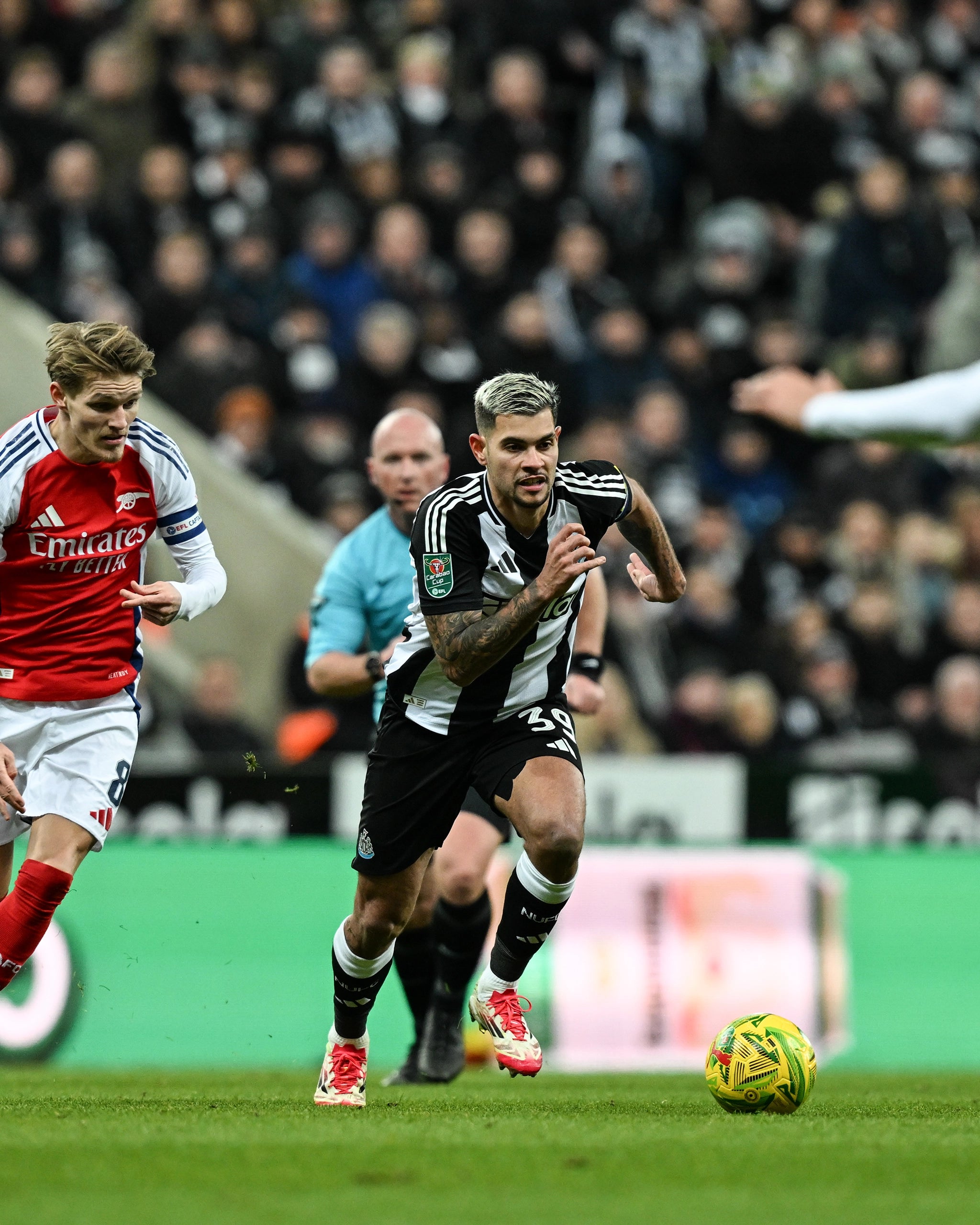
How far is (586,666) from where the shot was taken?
7.76 m

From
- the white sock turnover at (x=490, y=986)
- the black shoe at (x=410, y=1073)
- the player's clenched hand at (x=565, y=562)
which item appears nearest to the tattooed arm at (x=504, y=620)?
the player's clenched hand at (x=565, y=562)

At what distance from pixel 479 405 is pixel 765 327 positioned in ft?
26.1

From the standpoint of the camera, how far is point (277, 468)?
12.9m

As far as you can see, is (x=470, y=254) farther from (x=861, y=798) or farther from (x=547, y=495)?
(x=547, y=495)

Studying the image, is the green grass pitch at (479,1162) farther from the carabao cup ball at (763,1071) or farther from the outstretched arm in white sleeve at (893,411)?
the outstretched arm in white sleeve at (893,411)

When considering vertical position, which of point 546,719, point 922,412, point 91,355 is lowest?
point 546,719

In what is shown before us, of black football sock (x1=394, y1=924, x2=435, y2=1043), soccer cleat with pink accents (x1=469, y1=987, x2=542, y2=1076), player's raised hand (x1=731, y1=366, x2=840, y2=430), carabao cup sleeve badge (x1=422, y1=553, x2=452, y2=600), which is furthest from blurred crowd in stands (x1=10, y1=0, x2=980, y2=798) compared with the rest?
player's raised hand (x1=731, y1=366, x2=840, y2=430)

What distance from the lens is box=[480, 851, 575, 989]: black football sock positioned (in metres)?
6.38

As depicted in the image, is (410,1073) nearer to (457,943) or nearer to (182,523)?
(457,943)

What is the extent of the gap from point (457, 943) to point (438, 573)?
2237mm

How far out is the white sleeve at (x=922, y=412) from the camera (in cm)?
403

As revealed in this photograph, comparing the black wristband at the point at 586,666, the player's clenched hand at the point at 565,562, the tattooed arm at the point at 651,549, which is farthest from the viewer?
the black wristband at the point at 586,666

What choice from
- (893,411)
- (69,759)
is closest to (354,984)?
(69,759)

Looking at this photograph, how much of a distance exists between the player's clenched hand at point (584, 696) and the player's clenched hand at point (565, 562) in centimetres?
168
